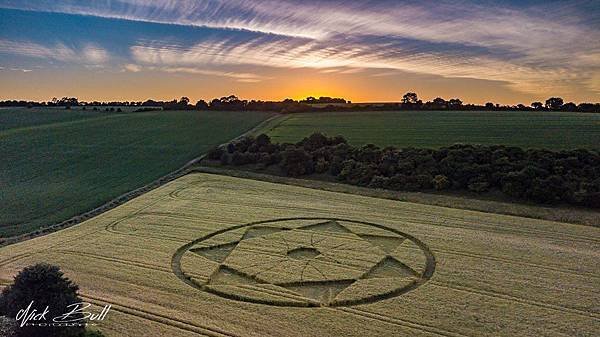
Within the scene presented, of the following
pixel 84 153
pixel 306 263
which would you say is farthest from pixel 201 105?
pixel 306 263

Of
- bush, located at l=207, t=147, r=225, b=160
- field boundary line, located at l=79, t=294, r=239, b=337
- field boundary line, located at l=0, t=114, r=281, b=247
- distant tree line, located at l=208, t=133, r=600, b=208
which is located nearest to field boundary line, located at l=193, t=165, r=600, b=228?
distant tree line, located at l=208, t=133, r=600, b=208

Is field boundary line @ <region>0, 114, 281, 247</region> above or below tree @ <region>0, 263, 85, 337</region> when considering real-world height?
below

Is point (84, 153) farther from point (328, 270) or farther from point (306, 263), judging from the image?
point (328, 270)

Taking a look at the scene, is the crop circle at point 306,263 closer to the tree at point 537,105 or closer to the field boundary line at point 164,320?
the field boundary line at point 164,320

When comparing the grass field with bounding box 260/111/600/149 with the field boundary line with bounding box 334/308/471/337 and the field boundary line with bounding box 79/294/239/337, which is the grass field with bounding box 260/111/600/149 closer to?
the field boundary line with bounding box 334/308/471/337

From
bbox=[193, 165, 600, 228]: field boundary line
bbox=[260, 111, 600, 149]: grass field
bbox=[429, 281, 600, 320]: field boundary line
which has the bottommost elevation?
bbox=[429, 281, 600, 320]: field boundary line

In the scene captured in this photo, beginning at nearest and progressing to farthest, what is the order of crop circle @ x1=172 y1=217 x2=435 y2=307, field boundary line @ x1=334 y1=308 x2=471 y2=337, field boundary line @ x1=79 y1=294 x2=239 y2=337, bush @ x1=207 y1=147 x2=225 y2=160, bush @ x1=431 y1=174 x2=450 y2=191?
field boundary line @ x1=334 y1=308 x2=471 y2=337 < field boundary line @ x1=79 y1=294 x2=239 y2=337 < crop circle @ x1=172 y1=217 x2=435 y2=307 < bush @ x1=431 y1=174 x2=450 y2=191 < bush @ x1=207 y1=147 x2=225 y2=160

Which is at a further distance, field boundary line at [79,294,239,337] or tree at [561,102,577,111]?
tree at [561,102,577,111]

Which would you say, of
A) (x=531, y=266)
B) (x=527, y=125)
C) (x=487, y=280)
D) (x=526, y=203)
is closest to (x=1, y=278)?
(x=487, y=280)
